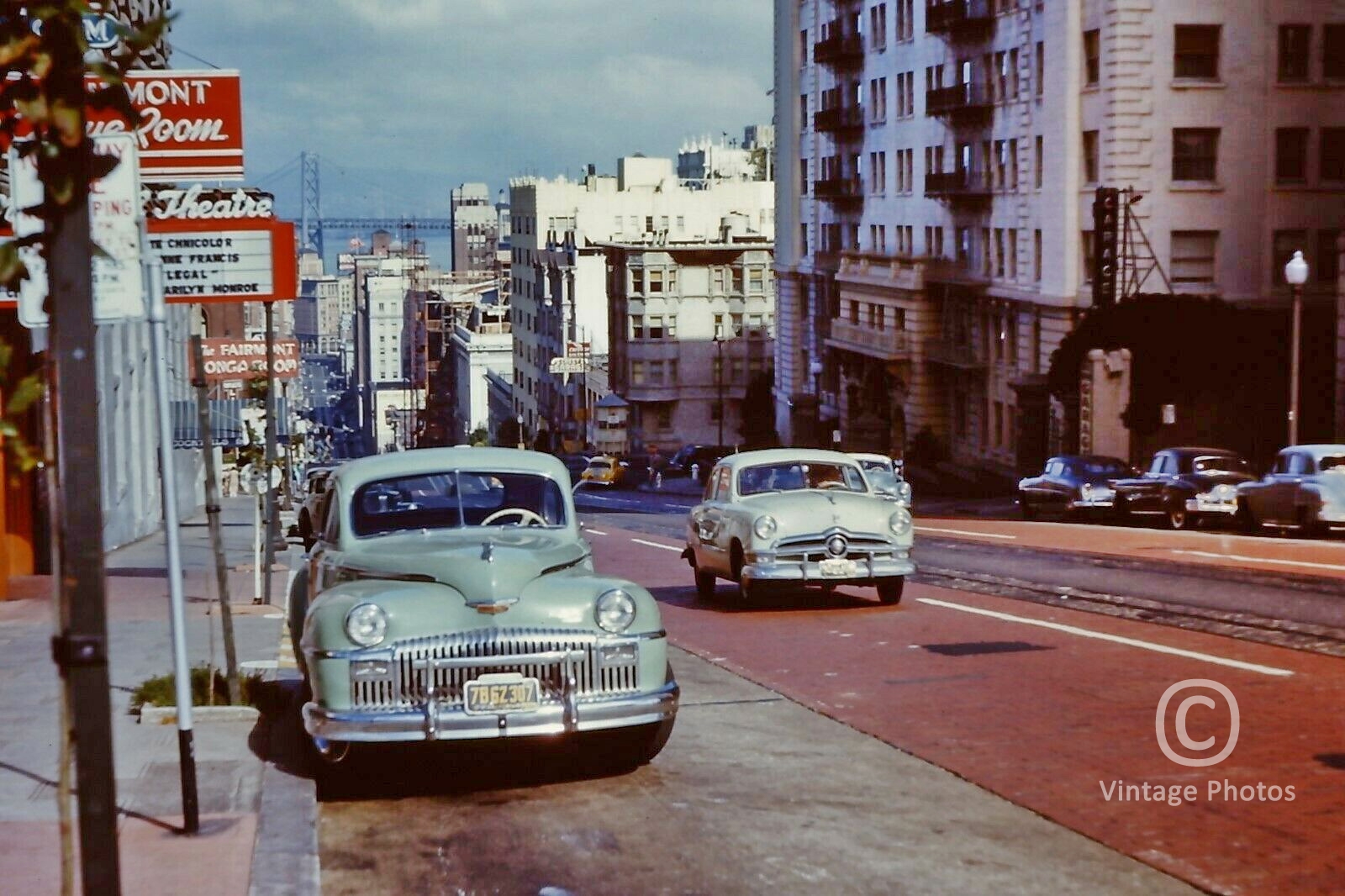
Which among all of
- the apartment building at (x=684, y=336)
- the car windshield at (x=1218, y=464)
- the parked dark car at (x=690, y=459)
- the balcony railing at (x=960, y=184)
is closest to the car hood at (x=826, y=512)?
the car windshield at (x=1218, y=464)

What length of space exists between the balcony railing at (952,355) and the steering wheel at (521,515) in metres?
59.6

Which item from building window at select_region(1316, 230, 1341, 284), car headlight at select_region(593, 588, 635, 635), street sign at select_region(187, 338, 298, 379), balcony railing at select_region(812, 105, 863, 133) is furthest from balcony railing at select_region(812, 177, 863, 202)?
car headlight at select_region(593, 588, 635, 635)

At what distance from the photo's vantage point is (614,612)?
10391mm

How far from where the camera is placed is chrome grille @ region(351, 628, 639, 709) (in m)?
9.98

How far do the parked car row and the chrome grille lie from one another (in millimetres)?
23806

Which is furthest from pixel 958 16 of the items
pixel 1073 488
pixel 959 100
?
pixel 1073 488

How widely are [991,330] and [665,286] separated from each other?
4876 cm

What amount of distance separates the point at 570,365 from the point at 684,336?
9468mm

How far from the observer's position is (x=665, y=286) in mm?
116812

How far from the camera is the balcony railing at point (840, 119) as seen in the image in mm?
88812

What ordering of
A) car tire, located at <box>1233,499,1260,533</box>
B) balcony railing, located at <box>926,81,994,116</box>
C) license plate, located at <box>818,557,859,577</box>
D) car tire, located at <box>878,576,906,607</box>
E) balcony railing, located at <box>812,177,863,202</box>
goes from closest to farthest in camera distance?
license plate, located at <box>818,557,859,577</box>
car tire, located at <box>878,576,906,607</box>
car tire, located at <box>1233,499,1260,533</box>
balcony railing, located at <box>926,81,994,116</box>
balcony railing, located at <box>812,177,863,202</box>

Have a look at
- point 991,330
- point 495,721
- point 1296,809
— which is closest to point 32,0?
point 495,721

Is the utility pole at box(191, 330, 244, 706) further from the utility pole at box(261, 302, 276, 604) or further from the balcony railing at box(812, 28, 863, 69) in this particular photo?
the balcony railing at box(812, 28, 863, 69)

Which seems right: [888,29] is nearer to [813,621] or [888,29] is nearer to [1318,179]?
[1318,179]
